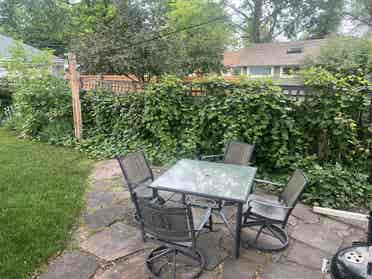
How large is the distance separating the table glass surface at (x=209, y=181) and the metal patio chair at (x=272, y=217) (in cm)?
26

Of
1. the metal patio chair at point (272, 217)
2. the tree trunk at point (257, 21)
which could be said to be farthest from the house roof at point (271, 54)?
the metal patio chair at point (272, 217)

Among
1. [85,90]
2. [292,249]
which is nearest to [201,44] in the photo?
[85,90]

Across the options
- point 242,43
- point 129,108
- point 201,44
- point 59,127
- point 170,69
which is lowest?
point 59,127

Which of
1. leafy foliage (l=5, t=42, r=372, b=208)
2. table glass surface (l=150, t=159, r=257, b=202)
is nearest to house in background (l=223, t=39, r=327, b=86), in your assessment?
leafy foliage (l=5, t=42, r=372, b=208)

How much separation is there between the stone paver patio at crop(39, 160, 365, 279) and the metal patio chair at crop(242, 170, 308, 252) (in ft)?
0.34

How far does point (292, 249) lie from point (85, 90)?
5.63 meters

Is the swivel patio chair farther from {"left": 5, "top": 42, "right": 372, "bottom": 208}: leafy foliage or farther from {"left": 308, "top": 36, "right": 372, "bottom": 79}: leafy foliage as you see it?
{"left": 308, "top": 36, "right": 372, "bottom": 79}: leafy foliage

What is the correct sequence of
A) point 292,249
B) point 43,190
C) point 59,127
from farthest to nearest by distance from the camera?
point 59,127, point 43,190, point 292,249

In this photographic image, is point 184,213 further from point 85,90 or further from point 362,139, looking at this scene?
point 85,90

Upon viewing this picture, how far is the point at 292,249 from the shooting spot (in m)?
2.32

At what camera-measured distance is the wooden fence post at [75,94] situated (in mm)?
5410

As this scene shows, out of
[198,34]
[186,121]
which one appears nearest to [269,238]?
[186,121]

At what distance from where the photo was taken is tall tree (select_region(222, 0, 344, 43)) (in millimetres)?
16812

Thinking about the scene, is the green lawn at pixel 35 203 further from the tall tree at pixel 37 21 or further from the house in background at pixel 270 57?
the tall tree at pixel 37 21
